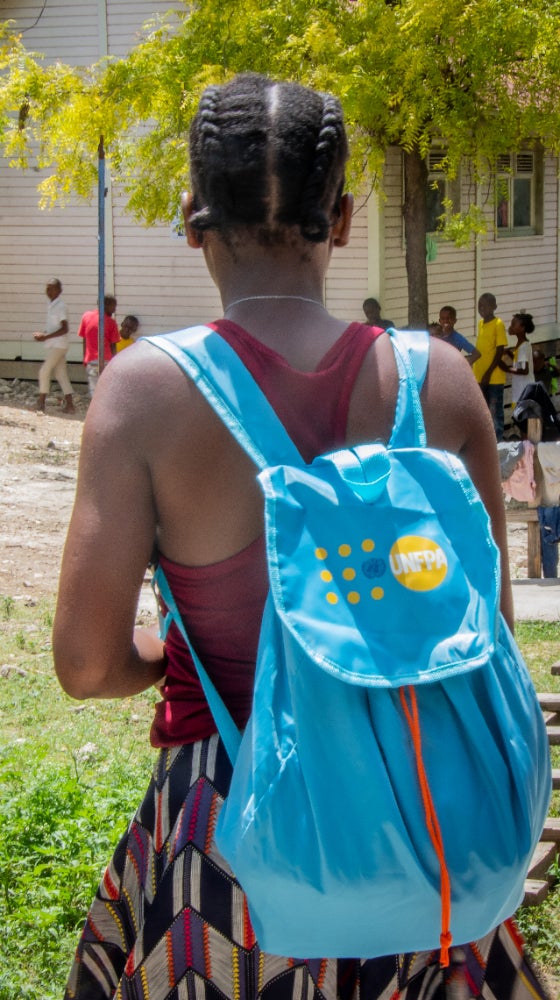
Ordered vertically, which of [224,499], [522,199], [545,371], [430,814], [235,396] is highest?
[522,199]

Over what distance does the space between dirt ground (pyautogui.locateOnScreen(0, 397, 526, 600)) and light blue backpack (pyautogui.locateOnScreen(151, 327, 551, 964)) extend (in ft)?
20.5

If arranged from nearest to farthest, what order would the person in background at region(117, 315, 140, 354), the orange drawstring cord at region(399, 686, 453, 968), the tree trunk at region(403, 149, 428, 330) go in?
the orange drawstring cord at region(399, 686, 453, 968)
the tree trunk at region(403, 149, 428, 330)
the person in background at region(117, 315, 140, 354)

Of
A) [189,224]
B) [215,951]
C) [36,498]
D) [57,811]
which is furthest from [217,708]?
[36,498]

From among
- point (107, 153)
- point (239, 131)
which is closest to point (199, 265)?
point (107, 153)

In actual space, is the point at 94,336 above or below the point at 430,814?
above

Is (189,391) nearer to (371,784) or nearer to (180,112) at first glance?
(371,784)

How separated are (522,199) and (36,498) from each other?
1028 centimetres

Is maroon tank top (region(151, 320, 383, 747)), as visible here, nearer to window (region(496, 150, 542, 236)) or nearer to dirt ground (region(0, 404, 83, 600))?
dirt ground (region(0, 404, 83, 600))

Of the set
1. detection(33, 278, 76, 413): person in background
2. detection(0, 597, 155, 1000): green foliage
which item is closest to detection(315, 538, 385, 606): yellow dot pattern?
detection(0, 597, 155, 1000): green foliage

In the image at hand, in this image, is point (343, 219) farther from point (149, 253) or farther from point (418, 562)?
point (149, 253)

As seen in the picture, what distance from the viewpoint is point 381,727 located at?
1.32 m

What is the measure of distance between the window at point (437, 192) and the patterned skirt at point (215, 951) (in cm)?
1466

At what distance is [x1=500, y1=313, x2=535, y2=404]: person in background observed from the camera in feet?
44.8

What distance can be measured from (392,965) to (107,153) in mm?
12462
